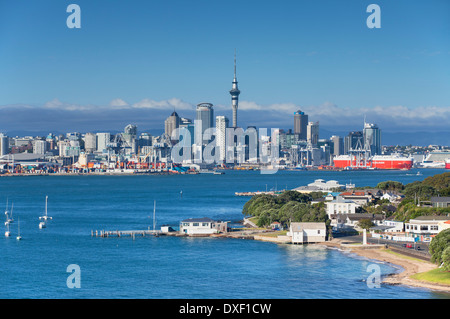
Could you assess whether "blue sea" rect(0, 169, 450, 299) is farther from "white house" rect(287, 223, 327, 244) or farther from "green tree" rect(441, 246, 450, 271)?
"green tree" rect(441, 246, 450, 271)

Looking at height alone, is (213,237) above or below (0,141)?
below

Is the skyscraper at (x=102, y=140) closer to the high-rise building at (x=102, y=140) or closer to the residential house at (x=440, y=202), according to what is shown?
the high-rise building at (x=102, y=140)

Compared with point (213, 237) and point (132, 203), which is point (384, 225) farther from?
point (132, 203)

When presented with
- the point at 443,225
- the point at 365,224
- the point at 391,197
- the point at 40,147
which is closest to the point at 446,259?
the point at 443,225

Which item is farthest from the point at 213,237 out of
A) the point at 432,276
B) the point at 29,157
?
the point at 29,157

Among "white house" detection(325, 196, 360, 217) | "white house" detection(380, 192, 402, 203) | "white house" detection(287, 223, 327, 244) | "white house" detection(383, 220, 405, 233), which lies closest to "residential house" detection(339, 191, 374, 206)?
"white house" detection(380, 192, 402, 203)
